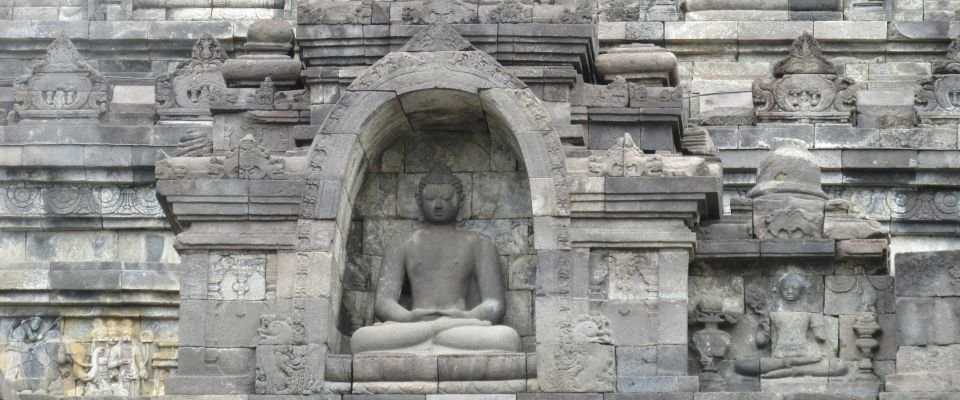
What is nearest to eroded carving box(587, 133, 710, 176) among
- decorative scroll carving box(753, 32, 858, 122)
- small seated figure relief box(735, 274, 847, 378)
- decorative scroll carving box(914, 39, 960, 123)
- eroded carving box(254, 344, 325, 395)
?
small seated figure relief box(735, 274, 847, 378)

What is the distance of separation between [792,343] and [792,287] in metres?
0.66

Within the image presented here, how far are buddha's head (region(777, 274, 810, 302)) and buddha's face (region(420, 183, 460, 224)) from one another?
378 centimetres

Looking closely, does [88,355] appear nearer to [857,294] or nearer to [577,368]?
[577,368]

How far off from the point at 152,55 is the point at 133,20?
636 millimetres

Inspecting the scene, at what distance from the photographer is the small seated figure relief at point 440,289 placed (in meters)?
42.8

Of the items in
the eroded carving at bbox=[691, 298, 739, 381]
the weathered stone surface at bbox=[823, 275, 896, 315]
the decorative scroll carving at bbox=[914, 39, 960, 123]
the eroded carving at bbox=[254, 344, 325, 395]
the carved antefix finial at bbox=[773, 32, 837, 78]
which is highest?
the carved antefix finial at bbox=[773, 32, 837, 78]

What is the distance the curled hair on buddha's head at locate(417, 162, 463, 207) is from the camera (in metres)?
44.3

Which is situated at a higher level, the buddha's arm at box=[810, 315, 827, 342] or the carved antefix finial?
the carved antefix finial

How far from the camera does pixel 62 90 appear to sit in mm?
53094

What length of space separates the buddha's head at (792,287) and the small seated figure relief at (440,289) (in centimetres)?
294

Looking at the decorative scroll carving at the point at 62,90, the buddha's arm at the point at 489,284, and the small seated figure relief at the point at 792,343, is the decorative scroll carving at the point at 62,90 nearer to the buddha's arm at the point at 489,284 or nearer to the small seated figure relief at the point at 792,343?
the buddha's arm at the point at 489,284

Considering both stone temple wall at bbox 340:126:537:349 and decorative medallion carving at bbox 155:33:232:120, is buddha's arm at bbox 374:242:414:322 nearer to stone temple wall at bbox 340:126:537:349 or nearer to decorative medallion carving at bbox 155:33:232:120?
stone temple wall at bbox 340:126:537:349

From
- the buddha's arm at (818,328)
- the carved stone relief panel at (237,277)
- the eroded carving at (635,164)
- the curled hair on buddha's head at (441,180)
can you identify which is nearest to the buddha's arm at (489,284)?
the curled hair on buddha's head at (441,180)

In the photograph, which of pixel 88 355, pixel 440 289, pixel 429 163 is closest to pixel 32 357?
pixel 88 355
